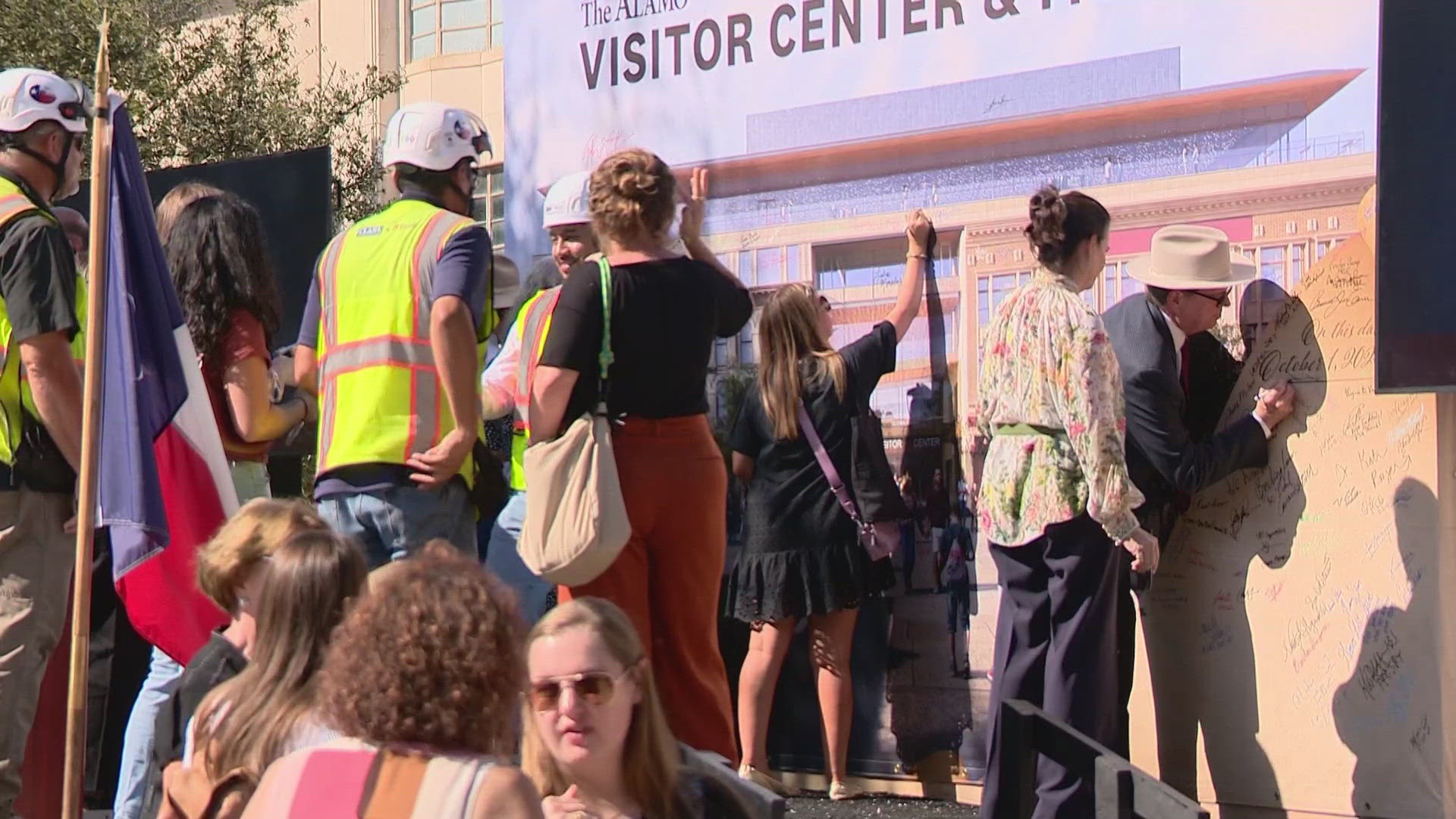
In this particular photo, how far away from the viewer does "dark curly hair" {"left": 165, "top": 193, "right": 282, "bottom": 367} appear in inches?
230

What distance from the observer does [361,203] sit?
15570 millimetres

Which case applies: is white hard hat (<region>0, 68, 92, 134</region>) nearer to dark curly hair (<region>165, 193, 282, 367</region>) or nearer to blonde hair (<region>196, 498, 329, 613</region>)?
dark curly hair (<region>165, 193, 282, 367</region>)

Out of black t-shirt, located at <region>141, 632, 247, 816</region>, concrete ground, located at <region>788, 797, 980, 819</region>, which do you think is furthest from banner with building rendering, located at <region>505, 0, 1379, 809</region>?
black t-shirt, located at <region>141, 632, 247, 816</region>

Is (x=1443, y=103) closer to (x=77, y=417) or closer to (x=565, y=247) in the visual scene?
(x=565, y=247)

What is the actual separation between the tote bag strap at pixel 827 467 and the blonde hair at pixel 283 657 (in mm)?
2809

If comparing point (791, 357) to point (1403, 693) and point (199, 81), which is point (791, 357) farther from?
point (199, 81)

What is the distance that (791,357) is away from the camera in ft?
21.2

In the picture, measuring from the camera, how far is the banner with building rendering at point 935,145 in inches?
221

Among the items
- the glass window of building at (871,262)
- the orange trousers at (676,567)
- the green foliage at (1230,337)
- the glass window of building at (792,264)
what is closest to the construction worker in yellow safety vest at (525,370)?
the orange trousers at (676,567)

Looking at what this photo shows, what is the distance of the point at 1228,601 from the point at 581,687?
2.93m

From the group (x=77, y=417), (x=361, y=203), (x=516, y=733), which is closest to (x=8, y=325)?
(x=77, y=417)

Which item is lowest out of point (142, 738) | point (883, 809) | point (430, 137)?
point (883, 809)

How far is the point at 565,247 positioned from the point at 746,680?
59.1 inches

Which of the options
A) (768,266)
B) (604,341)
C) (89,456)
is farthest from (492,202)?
(89,456)
